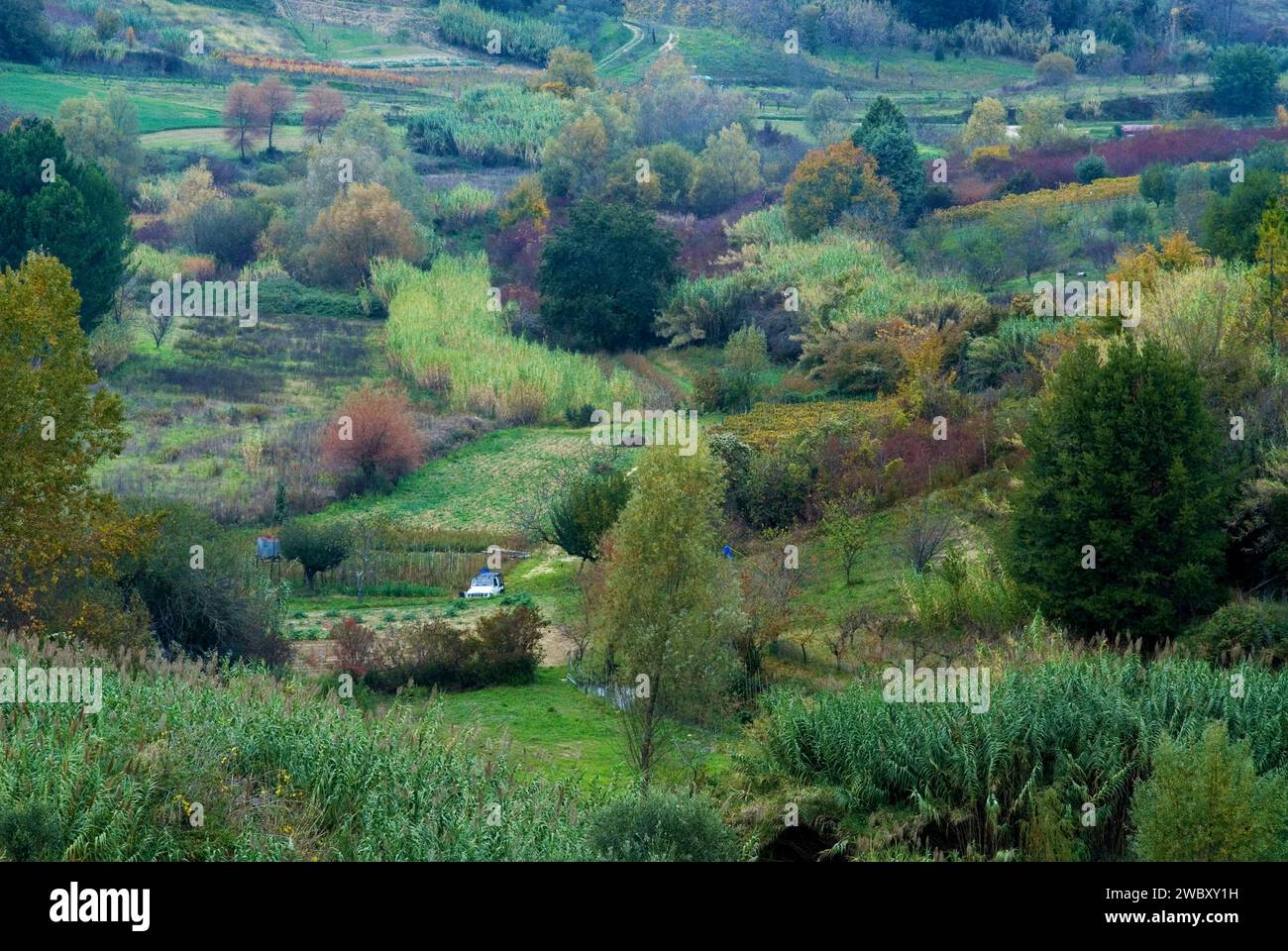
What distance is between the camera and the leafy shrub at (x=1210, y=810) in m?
12.6

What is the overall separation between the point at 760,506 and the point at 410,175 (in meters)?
33.0

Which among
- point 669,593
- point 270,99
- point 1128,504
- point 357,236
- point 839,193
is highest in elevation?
point 669,593

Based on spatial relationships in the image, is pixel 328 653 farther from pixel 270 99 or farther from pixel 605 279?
pixel 270 99

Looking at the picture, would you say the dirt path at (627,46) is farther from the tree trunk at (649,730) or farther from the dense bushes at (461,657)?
the tree trunk at (649,730)

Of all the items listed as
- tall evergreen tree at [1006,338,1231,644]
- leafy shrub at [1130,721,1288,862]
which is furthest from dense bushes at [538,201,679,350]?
leafy shrub at [1130,721,1288,862]

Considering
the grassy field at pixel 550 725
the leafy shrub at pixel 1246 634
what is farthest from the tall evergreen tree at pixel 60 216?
the leafy shrub at pixel 1246 634

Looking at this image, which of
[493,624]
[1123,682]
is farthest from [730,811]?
[493,624]

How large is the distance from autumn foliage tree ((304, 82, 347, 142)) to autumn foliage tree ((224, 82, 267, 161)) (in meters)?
1.98

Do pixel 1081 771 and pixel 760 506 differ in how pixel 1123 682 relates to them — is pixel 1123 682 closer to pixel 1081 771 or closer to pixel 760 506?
pixel 1081 771

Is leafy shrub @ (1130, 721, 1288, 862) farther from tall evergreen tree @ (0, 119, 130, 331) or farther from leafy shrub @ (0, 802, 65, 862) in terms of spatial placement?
tall evergreen tree @ (0, 119, 130, 331)

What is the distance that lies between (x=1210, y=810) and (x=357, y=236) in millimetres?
42894

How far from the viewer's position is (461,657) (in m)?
22.5

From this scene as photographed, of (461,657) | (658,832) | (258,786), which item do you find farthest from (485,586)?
(658,832)

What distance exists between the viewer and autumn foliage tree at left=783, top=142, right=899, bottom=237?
164 feet
